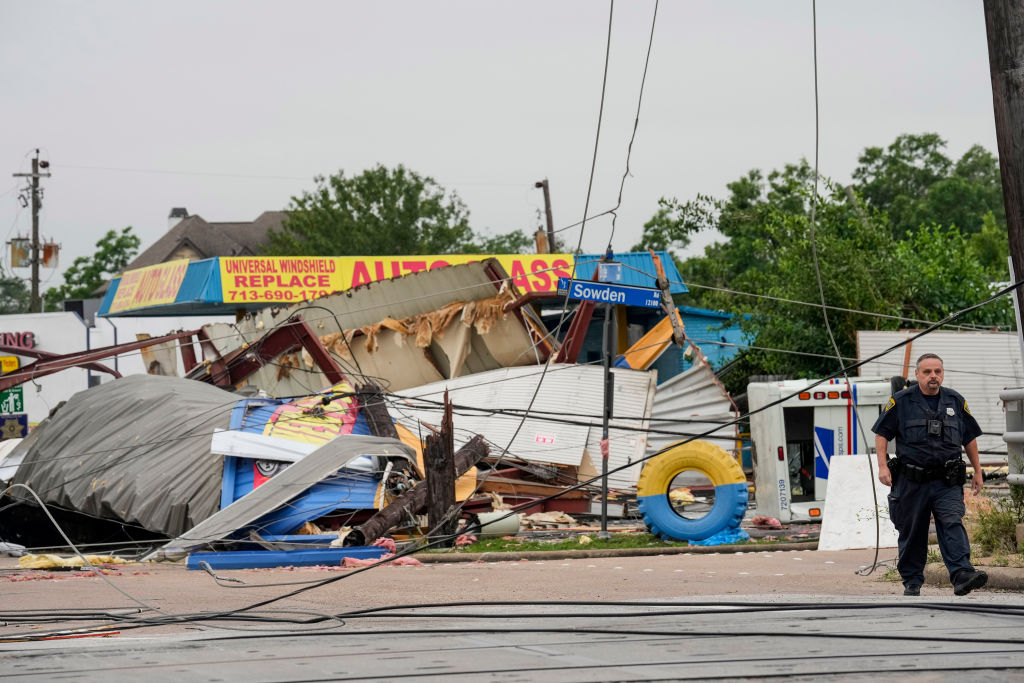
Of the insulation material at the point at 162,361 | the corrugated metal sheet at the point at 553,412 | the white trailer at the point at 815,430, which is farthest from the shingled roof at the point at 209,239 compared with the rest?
the white trailer at the point at 815,430

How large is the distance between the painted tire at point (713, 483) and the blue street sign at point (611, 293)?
1932 millimetres

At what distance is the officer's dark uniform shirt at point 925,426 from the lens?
316 inches

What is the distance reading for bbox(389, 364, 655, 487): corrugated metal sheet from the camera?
814 inches

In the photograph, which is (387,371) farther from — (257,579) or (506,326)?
(257,579)

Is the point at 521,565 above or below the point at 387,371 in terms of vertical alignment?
below

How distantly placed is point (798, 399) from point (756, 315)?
36.9 ft

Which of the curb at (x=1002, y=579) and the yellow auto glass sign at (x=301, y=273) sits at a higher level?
the yellow auto glass sign at (x=301, y=273)

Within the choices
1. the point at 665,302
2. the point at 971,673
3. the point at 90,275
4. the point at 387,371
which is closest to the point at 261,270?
the point at 387,371

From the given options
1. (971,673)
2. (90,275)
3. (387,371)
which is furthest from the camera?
(90,275)

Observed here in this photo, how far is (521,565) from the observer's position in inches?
510

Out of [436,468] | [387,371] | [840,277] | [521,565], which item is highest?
[840,277]

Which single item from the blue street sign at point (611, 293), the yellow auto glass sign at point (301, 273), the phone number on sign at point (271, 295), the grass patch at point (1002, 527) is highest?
the yellow auto glass sign at point (301, 273)

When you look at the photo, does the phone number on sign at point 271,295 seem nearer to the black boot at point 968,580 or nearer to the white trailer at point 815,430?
the white trailer at point 815,430

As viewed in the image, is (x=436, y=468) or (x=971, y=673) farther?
(x=436, y=468)
